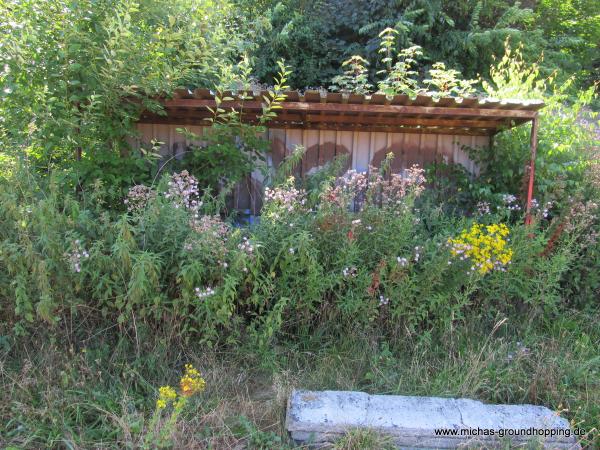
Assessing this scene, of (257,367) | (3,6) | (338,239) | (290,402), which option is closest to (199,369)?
(257,367)

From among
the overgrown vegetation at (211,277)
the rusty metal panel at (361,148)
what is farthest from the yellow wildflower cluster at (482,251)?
the rusty metal panel at (361,148)

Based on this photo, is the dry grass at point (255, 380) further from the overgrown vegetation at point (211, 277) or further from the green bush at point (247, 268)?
the green bush at point (247, 268)

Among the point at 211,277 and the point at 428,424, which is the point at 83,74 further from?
the point at 428,424

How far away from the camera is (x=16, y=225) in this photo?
10.6 ft

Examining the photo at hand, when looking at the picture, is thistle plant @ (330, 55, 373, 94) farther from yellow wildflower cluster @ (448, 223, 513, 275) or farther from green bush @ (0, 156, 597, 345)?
yellow wildflower cluster @ (448, 223, 513, 275)

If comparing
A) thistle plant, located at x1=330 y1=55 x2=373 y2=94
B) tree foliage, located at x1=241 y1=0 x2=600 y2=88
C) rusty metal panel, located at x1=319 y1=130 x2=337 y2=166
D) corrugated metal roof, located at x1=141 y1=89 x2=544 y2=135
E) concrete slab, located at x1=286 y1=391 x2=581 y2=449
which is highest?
tree foliage, located at x1=241 y1=0 x2=600 y2=88

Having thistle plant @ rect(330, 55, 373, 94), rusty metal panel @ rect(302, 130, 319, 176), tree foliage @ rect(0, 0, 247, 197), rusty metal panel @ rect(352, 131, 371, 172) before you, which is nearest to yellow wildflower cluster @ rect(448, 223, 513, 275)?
rusty metal panel @ rect(352, 131, 371, 172)

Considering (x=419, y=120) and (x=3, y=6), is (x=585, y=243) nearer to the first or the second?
(x=419, y=120)

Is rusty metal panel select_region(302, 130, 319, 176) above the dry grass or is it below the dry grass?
above

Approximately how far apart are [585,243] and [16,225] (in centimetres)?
483

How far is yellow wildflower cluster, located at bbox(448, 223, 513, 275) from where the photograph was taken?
374cm

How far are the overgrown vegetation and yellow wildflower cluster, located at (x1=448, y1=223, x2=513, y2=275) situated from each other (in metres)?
0.02

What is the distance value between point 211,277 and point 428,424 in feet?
5.79

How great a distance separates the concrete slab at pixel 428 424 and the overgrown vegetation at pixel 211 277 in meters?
0.13
